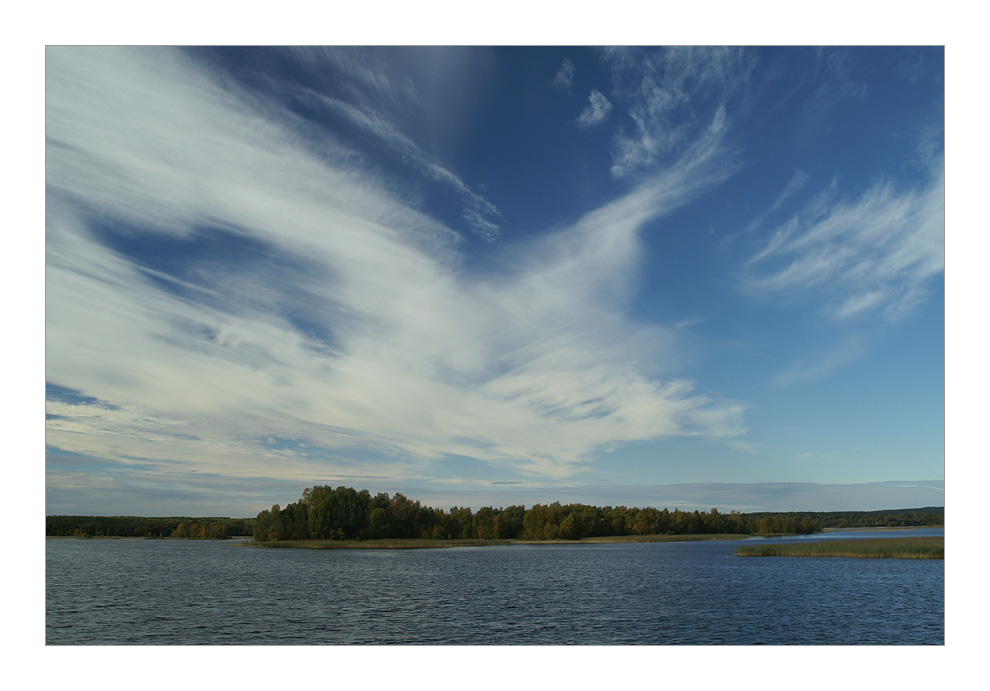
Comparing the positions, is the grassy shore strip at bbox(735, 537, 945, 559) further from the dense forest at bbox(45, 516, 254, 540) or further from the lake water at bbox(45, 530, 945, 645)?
the dense forest at bbox(45, 516, 254, 540)

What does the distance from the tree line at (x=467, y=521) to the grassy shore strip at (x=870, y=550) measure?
2487 inches

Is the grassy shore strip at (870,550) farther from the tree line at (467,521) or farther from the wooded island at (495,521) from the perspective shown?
the tree line at (467,521)

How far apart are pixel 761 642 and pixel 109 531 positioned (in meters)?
122

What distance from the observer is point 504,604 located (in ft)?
145

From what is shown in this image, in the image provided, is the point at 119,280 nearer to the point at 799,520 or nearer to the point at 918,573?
the point at 918,573

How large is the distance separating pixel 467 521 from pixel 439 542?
14961mm

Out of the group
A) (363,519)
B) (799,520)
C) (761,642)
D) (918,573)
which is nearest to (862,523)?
(799,520)

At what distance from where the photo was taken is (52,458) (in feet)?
124

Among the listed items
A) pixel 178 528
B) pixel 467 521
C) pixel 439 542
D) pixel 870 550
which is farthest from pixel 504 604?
pixel 178 528

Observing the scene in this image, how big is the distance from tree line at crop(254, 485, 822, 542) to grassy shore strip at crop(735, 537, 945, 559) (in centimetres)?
6318

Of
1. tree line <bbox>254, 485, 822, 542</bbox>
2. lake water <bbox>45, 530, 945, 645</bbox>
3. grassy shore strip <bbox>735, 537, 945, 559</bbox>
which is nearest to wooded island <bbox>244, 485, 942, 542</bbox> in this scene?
tree line <bbox>254, 485, 822, 542</bbox>

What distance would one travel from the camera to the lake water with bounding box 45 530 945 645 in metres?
33.7

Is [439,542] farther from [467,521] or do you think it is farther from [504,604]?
[504,604]
